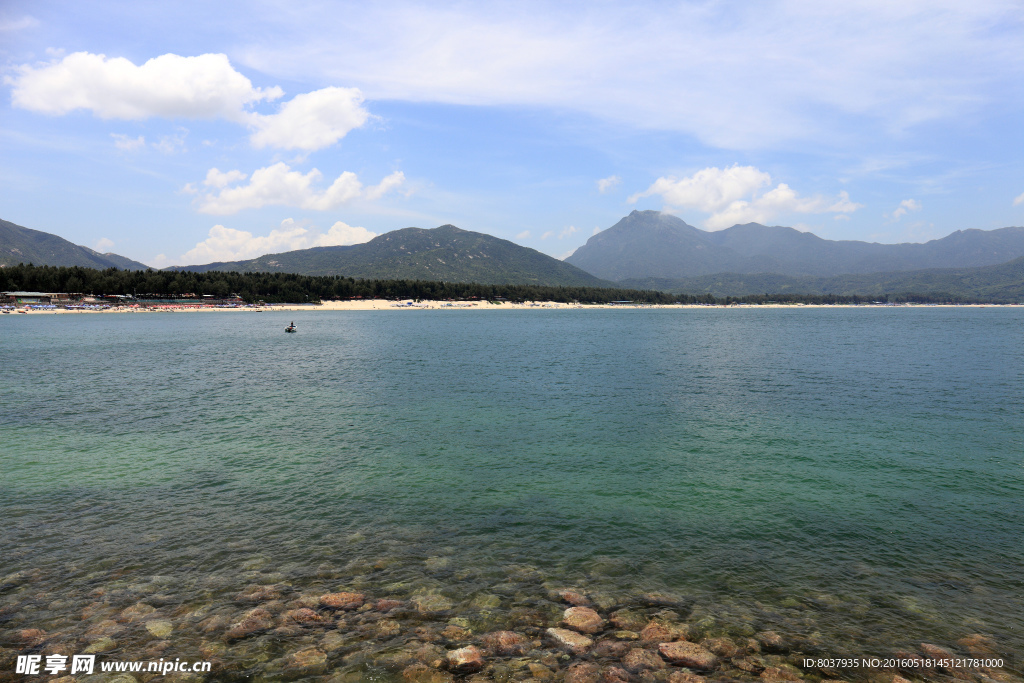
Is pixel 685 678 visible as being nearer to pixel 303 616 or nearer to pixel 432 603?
pixel 432 603

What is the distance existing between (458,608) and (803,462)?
19537mm

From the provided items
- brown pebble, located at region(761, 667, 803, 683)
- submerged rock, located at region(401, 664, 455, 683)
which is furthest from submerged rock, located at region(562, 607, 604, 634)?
brown pebble, located at region(761, 667, 803, 683)

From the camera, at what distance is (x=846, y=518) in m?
17.5

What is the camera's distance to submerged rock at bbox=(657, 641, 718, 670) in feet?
32.2

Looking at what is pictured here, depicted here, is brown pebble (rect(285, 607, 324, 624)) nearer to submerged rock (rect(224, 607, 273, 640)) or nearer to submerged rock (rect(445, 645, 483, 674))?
submerged rock (rect(224, 607, 273, 640))

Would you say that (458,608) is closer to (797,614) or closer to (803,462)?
(797,614)

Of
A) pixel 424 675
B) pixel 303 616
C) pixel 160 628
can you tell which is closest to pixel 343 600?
pixel 303 616

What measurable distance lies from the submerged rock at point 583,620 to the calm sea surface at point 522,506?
0.33m

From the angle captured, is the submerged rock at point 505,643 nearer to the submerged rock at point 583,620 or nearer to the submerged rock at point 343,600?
the submerged rock at point 583,620

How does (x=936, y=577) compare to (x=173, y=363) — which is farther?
(x=173, y=363)

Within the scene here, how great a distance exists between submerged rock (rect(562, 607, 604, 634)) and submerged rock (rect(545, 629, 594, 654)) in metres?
0.24

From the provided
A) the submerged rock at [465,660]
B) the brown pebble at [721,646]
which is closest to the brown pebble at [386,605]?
the submerged rock at [465,660]

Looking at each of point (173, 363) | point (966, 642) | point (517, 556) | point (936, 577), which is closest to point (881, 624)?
point (966, 642)

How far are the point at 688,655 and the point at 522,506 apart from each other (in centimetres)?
894
